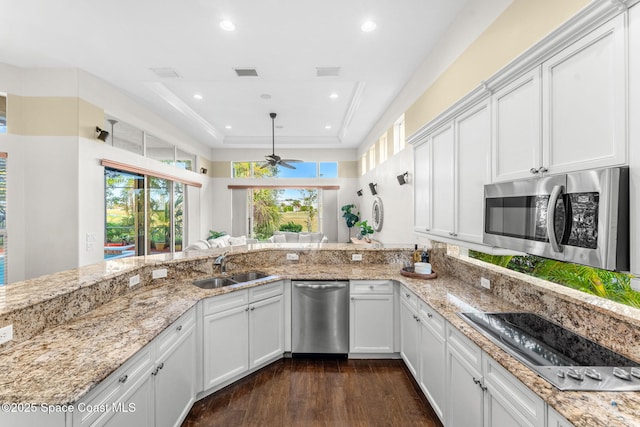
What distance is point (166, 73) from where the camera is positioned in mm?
3672

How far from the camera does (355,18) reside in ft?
8.47

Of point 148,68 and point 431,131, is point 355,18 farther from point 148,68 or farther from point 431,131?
point 148,68

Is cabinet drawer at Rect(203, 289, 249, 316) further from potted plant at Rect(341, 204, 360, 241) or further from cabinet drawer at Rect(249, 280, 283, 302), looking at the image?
potted plant at Rect(341, 204, 360, 241)

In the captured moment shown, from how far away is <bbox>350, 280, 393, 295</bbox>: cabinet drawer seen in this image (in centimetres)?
286

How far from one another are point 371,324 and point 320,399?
33.8 inches

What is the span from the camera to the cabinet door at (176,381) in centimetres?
170

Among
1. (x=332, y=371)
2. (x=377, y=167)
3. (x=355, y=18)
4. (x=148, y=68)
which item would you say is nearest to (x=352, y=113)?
(x=377, y=167)

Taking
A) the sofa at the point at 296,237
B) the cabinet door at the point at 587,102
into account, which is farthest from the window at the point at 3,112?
the sofa at the point at 296,237

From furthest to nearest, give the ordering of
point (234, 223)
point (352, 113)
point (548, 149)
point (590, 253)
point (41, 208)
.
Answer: point (234, 223) → point (352, 113) → point (41, 208) → point (548, 149) → point (590, 253)

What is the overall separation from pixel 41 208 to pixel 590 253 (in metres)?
5.12

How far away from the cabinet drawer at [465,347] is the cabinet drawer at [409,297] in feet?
2.01

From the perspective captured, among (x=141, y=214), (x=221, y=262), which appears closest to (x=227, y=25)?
(x=221, y=262)

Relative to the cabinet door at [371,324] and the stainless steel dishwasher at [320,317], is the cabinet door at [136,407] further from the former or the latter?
the cabinet door at [371,324]

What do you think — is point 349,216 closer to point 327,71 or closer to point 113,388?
point 327,71
